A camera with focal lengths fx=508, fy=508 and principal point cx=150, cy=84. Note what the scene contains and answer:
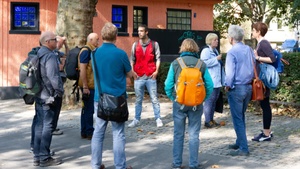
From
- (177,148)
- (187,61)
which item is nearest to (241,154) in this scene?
(177,148)

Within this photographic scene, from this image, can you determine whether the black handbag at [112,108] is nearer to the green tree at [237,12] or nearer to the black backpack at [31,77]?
the black backpack at [31,77]

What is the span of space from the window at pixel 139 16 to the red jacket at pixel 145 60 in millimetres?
9693

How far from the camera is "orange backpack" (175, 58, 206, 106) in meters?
6.88

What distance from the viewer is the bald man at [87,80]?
884cm

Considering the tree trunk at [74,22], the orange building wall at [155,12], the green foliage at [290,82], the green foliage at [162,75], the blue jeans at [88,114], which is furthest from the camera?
the orange building wall at [155,12]

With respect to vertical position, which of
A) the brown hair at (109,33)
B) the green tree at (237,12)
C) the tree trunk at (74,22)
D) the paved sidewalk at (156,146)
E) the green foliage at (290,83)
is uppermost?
the green tree at (237,12)

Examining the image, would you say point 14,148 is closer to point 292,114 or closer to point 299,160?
point 299,160

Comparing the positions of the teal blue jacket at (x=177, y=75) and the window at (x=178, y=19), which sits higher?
the window at (x=178, y=19)

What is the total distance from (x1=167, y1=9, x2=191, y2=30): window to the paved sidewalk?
899 cm

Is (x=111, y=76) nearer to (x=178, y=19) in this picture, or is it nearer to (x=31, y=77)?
(x=31, y=77)

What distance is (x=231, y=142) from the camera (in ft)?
30.0

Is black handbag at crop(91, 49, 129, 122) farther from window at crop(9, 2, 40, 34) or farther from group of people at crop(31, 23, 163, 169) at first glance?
window at crop(9, 2, 40, 34)

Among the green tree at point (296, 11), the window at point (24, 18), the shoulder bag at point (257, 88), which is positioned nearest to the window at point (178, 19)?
the window at point (24, 18)

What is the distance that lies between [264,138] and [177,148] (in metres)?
2.66
